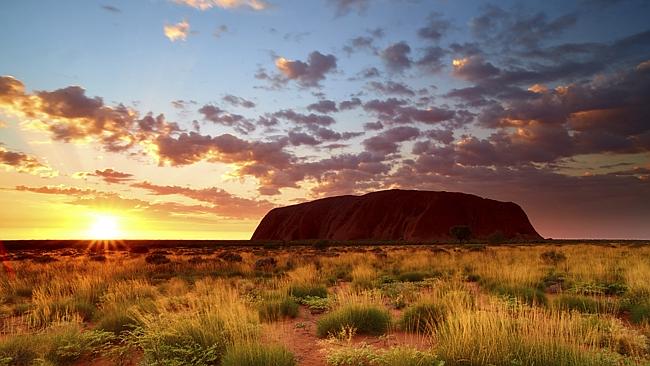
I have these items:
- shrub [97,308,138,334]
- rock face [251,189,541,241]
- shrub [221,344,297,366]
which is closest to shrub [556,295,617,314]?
shrub [221,344,297,366]

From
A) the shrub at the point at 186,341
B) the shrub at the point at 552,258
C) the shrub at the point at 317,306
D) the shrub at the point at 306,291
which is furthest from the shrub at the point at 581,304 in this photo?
the shrub at the point at 552,258

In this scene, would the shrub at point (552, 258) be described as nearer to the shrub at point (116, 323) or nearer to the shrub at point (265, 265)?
the shrub at point (265, 265)

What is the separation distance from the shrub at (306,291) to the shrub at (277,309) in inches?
102

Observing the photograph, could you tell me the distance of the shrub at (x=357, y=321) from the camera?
335 inches

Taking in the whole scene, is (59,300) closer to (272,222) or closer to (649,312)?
(649,312)

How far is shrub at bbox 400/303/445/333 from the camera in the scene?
27.7 ft

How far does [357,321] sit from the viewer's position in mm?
8625

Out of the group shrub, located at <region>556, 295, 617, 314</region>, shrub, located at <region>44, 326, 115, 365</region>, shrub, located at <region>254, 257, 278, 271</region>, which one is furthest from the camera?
shrub, located at <region>254, 257, 278, 271</region>

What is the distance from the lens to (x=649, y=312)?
30.2 feet

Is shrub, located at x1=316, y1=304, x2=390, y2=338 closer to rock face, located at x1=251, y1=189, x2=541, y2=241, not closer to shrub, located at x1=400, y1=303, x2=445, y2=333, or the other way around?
shrub, located at x1=400, y1=303, x2=445, y2=333

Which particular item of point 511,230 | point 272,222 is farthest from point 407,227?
point 272,222

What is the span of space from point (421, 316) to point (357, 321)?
1261mm

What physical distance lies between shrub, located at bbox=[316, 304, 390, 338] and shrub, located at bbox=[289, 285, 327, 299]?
457 centimetres

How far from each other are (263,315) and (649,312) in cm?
805
